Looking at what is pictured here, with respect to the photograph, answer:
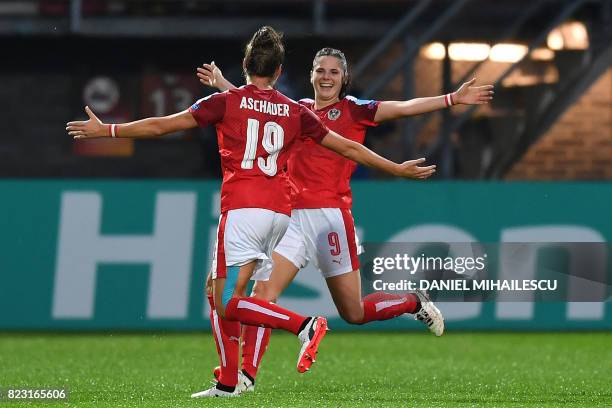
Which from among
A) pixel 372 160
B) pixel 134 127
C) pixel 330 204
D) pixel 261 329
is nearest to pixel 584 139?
pixel 330 204

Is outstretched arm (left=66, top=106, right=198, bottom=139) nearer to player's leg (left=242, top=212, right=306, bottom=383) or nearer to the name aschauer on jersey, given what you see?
the name aschauer on jersey

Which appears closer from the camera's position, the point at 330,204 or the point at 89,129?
the point at 89,129

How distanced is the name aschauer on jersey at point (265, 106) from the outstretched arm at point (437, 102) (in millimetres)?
1001

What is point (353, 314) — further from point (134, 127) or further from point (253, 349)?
point (134, 127)

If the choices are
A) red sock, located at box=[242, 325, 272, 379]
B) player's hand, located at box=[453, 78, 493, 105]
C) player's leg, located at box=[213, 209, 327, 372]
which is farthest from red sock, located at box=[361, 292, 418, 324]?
player's hand, located at box=[453, 78, 493, 105]

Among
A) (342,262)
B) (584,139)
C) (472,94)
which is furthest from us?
(584,139)

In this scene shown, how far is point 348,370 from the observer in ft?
33.6

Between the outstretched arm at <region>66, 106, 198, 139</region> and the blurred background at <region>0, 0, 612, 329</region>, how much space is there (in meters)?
5.15

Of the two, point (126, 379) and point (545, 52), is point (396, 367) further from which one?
point (545, 52)

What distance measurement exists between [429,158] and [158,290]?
12.7 feet

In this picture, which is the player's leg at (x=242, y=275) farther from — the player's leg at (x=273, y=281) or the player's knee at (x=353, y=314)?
the player's knee at (x=353, y=314)

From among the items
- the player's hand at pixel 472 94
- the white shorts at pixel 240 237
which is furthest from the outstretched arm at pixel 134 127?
the player's hand at pixel 472 94

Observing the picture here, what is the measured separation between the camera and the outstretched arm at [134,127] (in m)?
7.66

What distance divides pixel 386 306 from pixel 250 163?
163 centimetres
